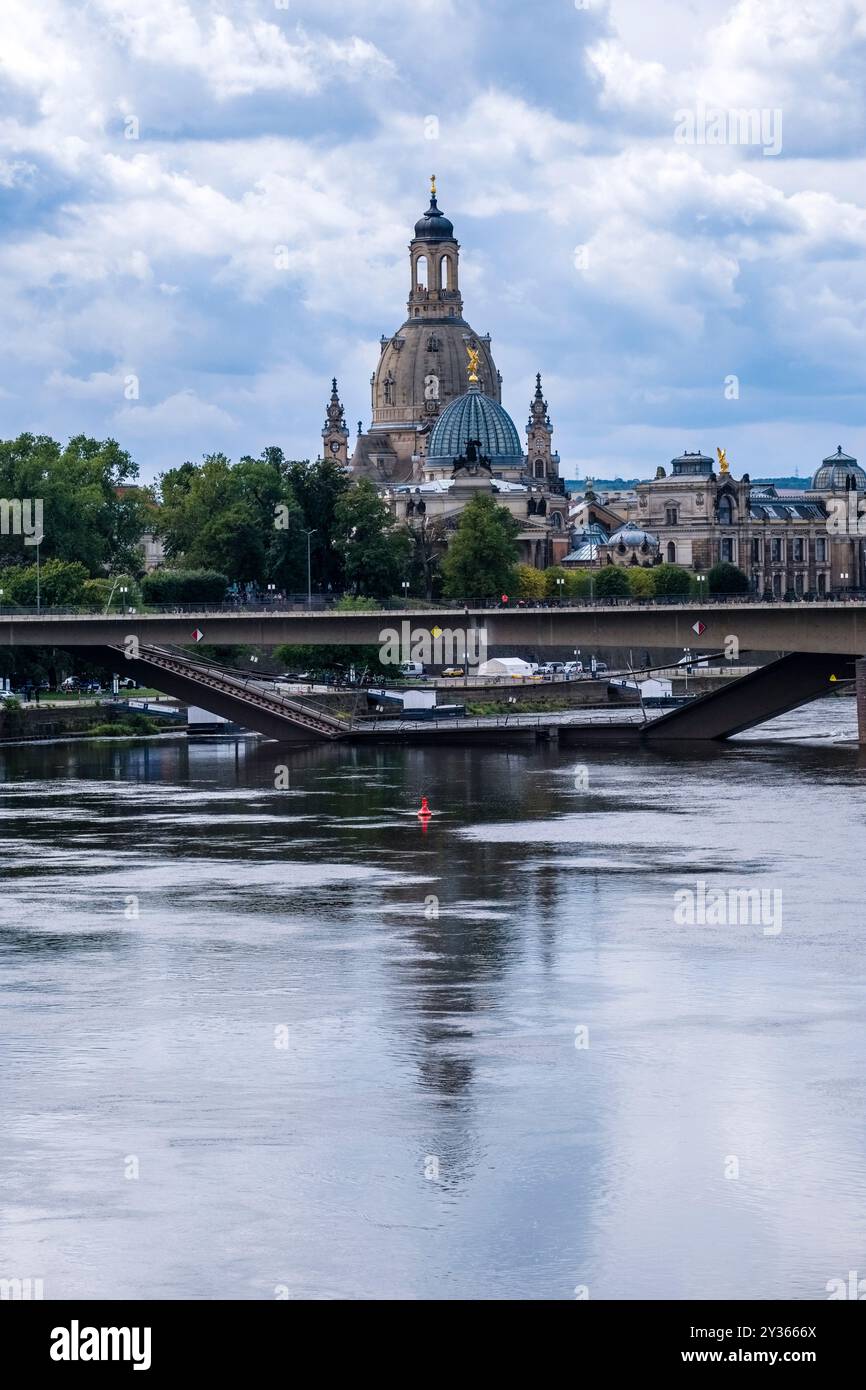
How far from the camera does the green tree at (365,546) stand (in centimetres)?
14662

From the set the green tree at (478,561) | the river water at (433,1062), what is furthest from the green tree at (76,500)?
the river water at (433,1062)

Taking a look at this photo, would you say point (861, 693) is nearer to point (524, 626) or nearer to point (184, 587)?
point (524, 626)

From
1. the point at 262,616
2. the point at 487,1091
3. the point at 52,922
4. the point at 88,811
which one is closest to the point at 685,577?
the point at 262,616

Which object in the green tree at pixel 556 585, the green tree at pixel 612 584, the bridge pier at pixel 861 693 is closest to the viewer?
the bridge pier at pixel 861 693

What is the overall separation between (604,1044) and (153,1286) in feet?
39.1

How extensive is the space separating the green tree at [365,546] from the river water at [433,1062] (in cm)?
8049

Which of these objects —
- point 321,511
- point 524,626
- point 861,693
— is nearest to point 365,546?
point 321,511

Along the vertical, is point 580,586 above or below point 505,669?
above

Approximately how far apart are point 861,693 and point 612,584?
306ft

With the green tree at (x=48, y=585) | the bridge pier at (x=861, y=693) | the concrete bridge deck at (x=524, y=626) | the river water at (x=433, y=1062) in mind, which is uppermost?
the green tree at (x=48, y=585)

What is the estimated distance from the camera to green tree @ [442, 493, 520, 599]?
6516 inches

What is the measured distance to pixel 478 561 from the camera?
167 metres

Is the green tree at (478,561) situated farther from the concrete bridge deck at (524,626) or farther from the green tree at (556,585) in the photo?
the concrete bridge deck at (524,626)

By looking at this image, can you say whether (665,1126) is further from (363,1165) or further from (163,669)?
(163,669)
